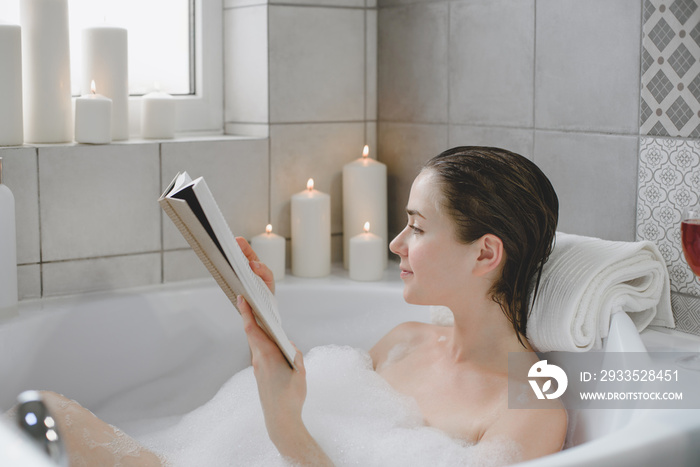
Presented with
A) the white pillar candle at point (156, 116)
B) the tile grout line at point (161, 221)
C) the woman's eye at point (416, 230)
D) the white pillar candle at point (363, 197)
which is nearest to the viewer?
the woman's eye at point (416, 230)

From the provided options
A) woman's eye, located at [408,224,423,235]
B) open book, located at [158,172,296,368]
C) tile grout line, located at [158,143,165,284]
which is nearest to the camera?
open book, located at [158,172,296,368]

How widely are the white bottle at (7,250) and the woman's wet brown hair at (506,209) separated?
0.81 metres

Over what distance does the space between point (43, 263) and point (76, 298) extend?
10 cm

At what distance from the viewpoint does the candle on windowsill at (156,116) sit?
1.99 metres

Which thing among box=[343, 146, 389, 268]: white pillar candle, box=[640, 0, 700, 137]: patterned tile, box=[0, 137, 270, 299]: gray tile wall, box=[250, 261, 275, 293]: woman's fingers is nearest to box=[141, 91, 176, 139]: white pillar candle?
box=[0, 137, 270, 299]: gray tile wall

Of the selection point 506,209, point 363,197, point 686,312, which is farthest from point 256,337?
point 363,197

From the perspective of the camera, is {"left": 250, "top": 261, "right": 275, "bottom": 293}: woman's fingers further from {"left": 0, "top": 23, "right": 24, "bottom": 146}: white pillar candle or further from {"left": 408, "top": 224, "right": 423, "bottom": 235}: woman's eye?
{"left": 0, "top": 23, "right": 24, "bottom": 146}: white pillar candle

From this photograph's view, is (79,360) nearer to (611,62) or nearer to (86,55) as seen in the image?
(86,55)

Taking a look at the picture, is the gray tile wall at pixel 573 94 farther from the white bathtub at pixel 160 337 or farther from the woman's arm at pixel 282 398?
the woman's arm at pixel 282 398

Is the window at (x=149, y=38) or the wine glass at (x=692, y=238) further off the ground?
the window at (x=149, y=38)

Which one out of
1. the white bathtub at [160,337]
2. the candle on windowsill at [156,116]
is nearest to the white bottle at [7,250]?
the white bathtub at [160,337]

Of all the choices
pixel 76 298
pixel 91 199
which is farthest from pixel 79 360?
pixel 91 199

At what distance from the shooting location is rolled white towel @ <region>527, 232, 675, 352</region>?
1.30 metres

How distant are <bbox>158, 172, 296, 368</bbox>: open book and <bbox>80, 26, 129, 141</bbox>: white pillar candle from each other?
98 centimetres
